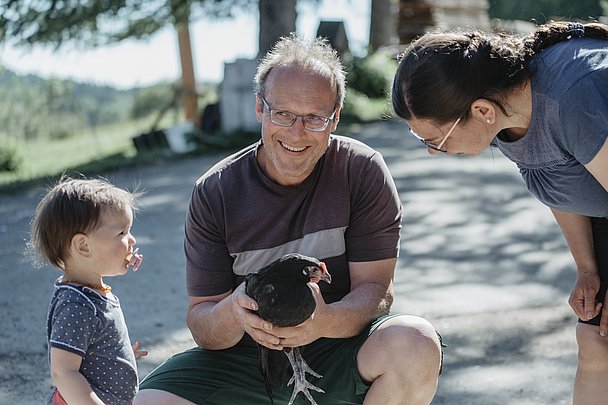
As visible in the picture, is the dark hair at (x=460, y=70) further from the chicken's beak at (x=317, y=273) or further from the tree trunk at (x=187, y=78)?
the tree trunk at (x=187, y=78)

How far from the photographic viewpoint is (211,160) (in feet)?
34.2

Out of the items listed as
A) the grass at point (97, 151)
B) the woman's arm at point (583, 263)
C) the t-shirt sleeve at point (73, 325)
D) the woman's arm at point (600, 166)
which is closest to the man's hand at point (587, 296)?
the woman's arm at point (583, 263)

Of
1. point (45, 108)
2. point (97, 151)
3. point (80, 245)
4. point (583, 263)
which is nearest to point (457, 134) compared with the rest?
point (583, 263)

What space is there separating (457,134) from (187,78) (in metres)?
12.9

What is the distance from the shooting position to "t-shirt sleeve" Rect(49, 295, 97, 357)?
2.57 m

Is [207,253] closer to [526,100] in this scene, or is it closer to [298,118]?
[298,118]

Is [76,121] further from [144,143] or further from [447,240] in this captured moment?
[447,240]

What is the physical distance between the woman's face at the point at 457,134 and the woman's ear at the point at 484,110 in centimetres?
2

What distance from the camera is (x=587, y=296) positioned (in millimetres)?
3102

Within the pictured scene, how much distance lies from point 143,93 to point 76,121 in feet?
15.1

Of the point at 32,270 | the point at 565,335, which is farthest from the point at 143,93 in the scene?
the point at 565,335

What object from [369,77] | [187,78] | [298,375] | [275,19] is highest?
[298,375]

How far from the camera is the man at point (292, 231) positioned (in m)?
2.96

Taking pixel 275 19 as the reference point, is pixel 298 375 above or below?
above
